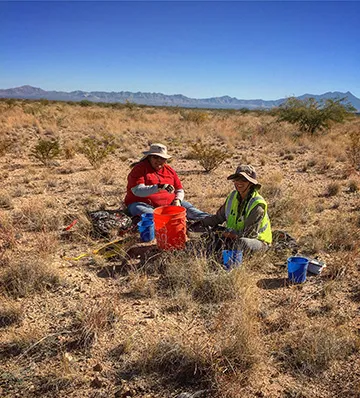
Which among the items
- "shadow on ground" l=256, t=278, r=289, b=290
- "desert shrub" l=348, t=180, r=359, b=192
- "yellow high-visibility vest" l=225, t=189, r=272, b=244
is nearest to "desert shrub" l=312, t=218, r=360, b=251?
"yellow high-visibility vest" l=225, t=189, r=272, b=244

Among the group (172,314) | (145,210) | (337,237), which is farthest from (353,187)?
(172,314)

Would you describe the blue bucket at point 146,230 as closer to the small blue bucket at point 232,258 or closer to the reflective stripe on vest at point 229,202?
the reflective stripe on vest at point 229,202

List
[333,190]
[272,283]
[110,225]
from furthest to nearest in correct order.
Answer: [333,190] < [110,225] < [272,283]

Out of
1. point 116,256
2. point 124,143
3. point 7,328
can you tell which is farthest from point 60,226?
point 124,143

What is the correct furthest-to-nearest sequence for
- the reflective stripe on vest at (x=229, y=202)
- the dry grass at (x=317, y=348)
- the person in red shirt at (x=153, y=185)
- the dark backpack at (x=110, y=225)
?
the person in red shirt at (x=153, y=185)
the dark backpack at (x=110, y=225)
the reflective stripe on vest at (x=229, y=202)
the dry grass at (x=317, y=348)

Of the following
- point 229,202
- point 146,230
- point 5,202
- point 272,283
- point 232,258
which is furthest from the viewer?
point 5,202

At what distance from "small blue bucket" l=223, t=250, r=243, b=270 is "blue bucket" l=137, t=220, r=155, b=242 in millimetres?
1339

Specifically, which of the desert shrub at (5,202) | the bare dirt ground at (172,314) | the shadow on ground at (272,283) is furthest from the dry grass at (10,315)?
the desert shrub at (5,202)

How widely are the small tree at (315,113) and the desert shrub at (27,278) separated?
15.3 metres

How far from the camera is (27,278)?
3.57 metres

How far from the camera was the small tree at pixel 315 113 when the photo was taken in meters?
16.2

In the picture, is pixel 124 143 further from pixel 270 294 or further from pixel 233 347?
pixel 233 347

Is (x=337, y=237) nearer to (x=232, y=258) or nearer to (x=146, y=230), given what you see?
(x=232, y=258)

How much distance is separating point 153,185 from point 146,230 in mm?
762
